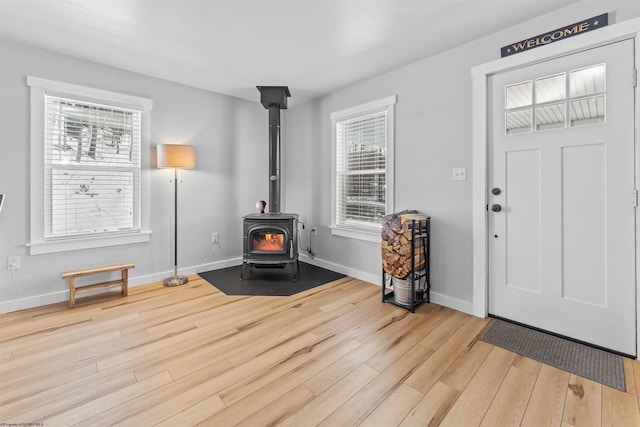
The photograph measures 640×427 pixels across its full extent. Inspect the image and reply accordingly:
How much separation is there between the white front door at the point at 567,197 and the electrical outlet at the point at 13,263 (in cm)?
422

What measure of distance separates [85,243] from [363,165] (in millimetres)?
3146

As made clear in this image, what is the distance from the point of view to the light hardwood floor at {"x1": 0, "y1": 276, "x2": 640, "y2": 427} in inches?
54.9

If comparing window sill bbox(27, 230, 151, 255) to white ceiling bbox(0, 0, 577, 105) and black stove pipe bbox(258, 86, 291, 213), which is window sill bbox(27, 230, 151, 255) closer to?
black stove pipe bbox(258, 86, 291, 213)

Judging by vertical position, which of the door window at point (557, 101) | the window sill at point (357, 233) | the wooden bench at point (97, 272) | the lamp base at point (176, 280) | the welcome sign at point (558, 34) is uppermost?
the welcome sign at point (558, 34)

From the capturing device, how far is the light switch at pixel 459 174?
2.56 metres

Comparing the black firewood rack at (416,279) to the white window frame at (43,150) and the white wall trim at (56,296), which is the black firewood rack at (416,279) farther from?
the white window frame at (43,150)

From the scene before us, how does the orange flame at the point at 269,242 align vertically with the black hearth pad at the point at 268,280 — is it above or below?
above

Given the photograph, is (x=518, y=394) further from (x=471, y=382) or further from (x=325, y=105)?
(x=325, y=105)

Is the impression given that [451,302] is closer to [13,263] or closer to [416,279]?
[416,279]

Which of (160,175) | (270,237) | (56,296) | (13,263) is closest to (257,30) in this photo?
(160,175)

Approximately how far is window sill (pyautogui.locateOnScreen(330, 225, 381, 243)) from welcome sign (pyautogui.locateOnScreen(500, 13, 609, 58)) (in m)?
2.03

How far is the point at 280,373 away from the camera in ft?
5.63

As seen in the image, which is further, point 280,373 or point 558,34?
point 558,34

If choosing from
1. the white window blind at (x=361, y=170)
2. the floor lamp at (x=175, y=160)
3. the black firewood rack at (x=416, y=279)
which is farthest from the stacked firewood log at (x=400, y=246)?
the floor lamp at (x=175, y=160)
